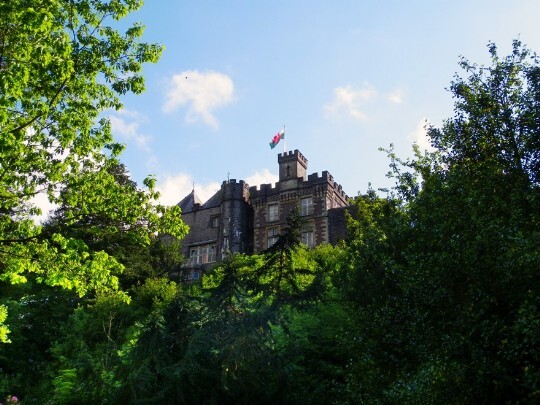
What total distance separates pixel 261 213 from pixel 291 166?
5503mm

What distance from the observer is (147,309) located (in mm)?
27906

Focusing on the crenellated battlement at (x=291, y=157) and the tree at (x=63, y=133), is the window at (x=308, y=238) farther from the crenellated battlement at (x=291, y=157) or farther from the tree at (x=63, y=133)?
the tree at (x=63, y=133)

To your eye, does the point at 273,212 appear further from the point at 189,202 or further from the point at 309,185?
the point at 189,202

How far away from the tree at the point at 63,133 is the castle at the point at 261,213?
32.4m

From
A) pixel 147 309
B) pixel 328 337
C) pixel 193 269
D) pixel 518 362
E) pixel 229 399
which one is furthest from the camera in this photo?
pixel 193 269

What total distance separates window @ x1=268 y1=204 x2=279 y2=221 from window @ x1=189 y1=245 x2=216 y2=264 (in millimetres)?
6146

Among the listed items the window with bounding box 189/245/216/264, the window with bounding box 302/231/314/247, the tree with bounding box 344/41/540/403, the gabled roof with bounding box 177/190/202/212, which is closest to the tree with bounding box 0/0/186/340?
the tree with bounding box 344/41/540/403

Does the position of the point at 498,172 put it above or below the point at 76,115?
below

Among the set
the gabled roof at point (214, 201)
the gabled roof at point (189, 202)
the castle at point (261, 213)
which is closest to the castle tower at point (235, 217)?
the castle at point (261, 213)

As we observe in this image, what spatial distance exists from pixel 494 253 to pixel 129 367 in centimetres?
1002

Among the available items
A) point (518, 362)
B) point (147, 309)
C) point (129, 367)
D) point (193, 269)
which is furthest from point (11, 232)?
point (193, 269)

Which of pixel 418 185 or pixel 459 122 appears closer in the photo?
pixel 459 122

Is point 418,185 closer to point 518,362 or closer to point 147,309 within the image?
point 518,362

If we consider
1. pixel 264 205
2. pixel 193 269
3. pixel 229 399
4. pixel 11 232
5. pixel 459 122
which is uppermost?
pixel 264 205
